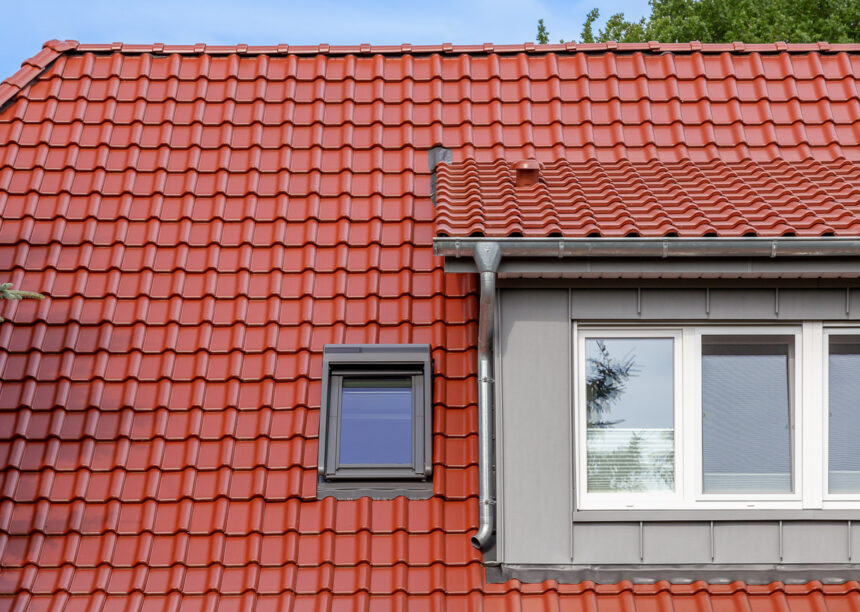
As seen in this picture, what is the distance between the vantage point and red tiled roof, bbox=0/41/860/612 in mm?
6145

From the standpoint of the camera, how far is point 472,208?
6.49 meters

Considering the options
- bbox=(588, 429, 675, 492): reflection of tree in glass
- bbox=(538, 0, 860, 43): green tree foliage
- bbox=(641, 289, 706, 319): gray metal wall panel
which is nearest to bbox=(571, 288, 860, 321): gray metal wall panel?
bbox=(641, 289, 706, 319): gray metal wall panel

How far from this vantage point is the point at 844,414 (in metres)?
6.29

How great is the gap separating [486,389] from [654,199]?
5.33ft

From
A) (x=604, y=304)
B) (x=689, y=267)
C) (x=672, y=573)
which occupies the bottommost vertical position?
(x=672, y=573)

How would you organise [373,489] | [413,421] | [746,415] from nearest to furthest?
[746,415] → [373,489] → [413,421]

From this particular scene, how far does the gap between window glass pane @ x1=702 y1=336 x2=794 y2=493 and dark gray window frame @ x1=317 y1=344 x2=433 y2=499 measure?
5.37ft

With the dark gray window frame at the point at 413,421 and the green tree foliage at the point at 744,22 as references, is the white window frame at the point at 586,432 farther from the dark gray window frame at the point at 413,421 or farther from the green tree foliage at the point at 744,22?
the green tree foliage at the point at 744,22

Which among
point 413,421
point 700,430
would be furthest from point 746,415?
point 413,421

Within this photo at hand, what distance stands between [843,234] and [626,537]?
6.76 feet

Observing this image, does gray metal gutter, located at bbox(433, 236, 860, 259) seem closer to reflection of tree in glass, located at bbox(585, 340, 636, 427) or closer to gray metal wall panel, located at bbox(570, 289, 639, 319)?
gray metal wall panel, located at bbox(570, 289, 639, 319)

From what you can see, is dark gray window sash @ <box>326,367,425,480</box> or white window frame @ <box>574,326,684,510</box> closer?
white window frame @ <box>574,326,684,510</box>

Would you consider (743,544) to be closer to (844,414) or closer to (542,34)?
(844,414)

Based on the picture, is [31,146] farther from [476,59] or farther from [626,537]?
[626,537]
